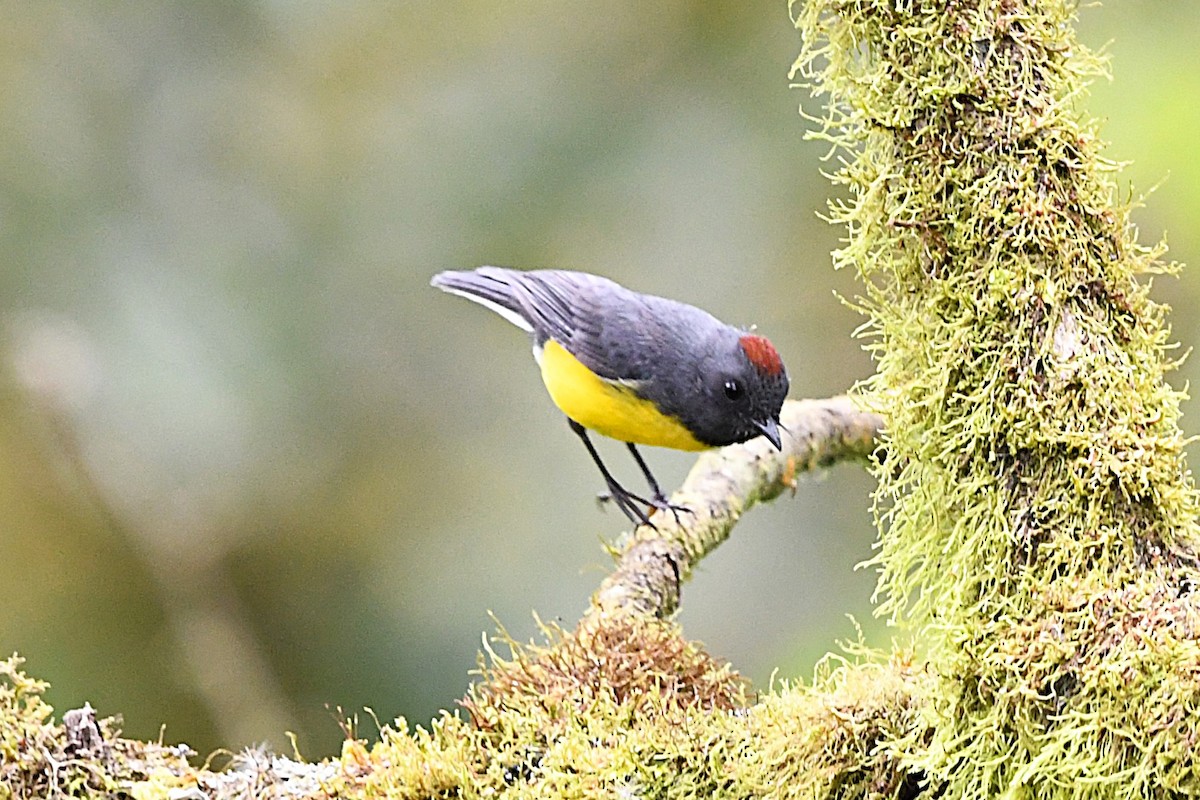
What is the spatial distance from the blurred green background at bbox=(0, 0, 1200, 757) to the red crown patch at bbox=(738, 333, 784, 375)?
3.24 ft

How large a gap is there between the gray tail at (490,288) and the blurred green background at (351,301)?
437mm

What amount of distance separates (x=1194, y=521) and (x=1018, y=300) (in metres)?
0.38

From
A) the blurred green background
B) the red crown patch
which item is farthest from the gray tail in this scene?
the red crown patch

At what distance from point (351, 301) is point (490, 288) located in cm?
72

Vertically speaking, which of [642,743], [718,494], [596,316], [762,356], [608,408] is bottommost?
[642,743]

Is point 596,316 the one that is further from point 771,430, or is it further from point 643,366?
point 771,430

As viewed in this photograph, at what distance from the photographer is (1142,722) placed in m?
1.40

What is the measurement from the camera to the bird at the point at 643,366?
389cm

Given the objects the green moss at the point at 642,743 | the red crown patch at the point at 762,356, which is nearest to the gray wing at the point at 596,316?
the red crown patch at the point at 762,356

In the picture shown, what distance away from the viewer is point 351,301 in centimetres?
521

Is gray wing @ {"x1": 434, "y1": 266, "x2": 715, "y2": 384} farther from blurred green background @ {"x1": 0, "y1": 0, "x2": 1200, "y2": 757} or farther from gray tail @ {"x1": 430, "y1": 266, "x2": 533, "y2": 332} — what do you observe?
blurred green background @ {"x1": 0, "y1": 0, "x2": 1200, "y2": 757}

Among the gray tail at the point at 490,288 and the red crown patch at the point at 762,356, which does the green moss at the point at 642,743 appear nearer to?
the red crown patch at the point at 762,356

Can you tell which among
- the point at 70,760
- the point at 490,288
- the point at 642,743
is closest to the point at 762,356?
the point at 490,288

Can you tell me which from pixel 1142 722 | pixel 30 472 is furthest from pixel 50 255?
pixel 1142 722
